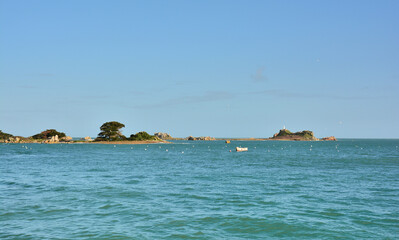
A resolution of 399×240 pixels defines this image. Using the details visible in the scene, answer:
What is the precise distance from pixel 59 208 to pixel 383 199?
Result: 2746 cm


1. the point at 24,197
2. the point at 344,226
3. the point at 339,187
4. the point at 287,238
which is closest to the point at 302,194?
the point at 339,187

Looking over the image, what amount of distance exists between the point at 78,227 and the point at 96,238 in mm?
2518

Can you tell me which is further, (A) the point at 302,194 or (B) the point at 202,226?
(A) the point at 302,194

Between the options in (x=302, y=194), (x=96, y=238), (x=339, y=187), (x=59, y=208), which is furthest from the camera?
(x=339, y=187)

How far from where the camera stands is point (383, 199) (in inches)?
1156

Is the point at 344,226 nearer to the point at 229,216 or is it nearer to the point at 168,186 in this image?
the point at 229,216

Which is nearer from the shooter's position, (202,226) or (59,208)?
(202,226)

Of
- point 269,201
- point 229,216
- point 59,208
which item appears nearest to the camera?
point 229,216

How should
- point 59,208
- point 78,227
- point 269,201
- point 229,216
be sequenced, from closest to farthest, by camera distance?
point 78,227, point 229,216, point 59,208, point 269,201

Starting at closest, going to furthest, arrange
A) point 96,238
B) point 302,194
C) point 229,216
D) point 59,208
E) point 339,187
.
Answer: point 96,238 → point 229,216 → point 59,208 → point 302,194 → point 339,187

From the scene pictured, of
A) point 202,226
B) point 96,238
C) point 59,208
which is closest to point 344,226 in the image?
point 202,226

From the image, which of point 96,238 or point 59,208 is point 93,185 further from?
point 96,238

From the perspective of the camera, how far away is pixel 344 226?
20.4 metres

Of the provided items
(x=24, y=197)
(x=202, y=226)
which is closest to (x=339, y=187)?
(x=202, y=226)
